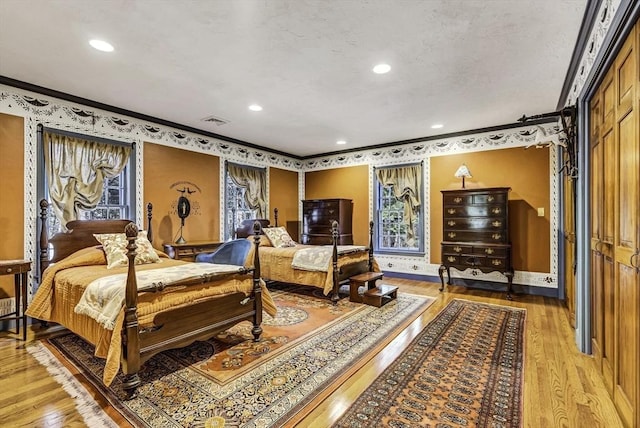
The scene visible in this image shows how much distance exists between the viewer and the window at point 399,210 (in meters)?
6.10

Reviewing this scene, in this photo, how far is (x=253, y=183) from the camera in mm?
6367

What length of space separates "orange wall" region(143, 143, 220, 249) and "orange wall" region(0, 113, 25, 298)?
4.51ft

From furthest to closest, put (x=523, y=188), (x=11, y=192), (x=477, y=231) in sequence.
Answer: (x=523, y=188) → (x=477, y=231) → (x=11, y=192)

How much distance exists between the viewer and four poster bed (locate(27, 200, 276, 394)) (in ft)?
7.09

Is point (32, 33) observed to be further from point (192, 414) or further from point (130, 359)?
point (192, 414)

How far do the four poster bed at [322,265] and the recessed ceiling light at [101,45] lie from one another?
247 cm

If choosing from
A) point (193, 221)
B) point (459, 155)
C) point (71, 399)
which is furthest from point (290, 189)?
point (71, 399)

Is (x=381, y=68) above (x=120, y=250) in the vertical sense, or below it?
above

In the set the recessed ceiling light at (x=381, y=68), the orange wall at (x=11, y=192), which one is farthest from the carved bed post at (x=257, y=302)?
the orange wall at (x=11, y=192)

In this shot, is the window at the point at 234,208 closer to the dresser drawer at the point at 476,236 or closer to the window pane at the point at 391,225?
the window pane at the point at 391,225

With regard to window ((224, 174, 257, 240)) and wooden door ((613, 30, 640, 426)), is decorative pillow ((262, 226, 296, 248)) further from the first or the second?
wooden door ((613, 30, 640, 426))

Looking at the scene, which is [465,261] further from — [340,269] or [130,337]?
[130,337]

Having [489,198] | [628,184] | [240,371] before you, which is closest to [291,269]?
[240,371]

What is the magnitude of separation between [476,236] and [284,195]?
4.03 metres
